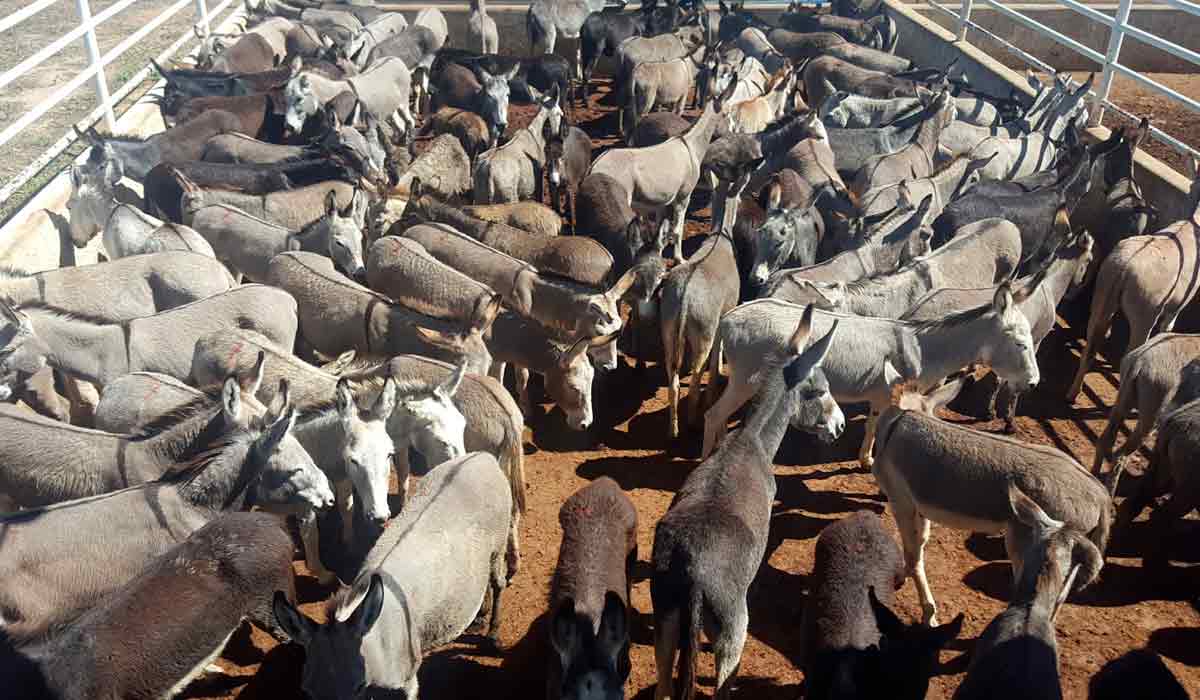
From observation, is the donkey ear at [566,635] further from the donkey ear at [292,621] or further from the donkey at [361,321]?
the donkey at [361,321]

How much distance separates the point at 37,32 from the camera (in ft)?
61.6

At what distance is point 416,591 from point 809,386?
115 inches

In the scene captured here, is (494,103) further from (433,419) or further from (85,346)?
(433,419)

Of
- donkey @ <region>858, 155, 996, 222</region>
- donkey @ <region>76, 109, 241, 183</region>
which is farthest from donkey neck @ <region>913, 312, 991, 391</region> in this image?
donkey @ <region>76, 109, 241, 183</region>

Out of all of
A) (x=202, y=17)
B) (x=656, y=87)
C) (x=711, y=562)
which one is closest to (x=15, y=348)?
(x=711, y=562)

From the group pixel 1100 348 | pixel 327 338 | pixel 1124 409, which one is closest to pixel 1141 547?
pixel 1124 409

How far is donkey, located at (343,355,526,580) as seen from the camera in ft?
19.6

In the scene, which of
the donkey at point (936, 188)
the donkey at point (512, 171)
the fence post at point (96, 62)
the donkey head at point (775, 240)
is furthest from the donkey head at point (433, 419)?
the fence post at point (96, 62)

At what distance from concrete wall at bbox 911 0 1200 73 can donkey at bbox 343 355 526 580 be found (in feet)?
48.6

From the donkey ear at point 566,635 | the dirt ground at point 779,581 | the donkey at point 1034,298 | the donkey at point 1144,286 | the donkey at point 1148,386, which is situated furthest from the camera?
the donkey at point 1144,286

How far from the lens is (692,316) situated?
25.7 feet

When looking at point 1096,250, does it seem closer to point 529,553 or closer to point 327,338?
point 529,553

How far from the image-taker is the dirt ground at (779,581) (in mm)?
5637

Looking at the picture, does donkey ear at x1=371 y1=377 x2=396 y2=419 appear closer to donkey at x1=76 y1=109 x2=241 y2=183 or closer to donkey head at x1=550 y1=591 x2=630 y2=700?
donkey head at x1=550 y1=591 x2=630 y2=700
